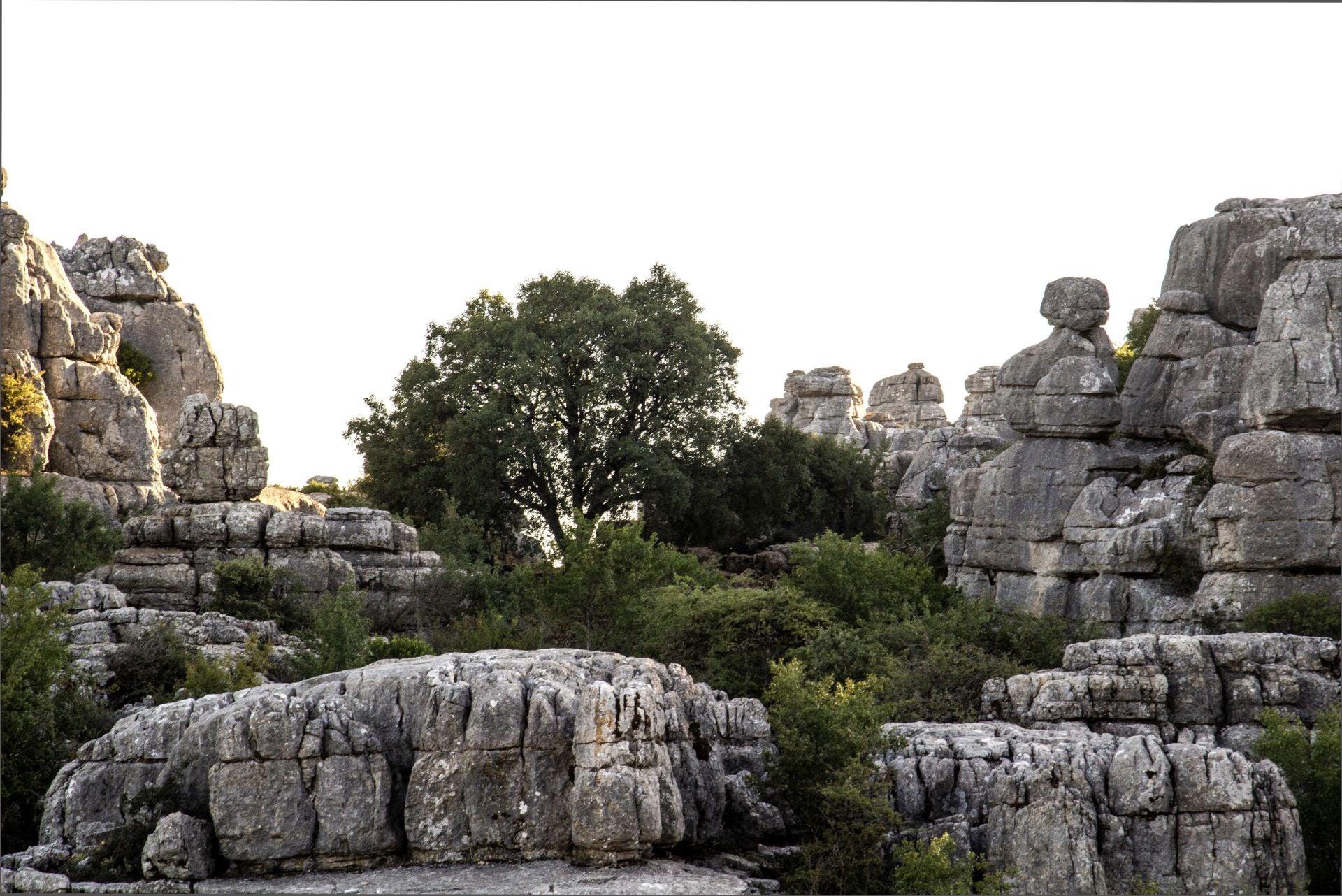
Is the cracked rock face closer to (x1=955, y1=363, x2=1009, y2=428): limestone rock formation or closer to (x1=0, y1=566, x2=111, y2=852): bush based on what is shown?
(x1=0, y1=566, x2=111, y2=852): bush

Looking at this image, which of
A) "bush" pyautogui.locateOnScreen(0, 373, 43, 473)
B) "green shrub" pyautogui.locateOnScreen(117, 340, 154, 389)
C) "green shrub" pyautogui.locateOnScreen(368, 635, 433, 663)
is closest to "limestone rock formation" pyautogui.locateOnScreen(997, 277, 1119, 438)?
"green shrub" pyautogui.locateOnScreen(368, 635, 433, 663)

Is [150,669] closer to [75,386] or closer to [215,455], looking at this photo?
[215,455]

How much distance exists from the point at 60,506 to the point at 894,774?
21639 mm

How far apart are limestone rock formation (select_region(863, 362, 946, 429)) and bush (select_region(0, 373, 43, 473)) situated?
165ft

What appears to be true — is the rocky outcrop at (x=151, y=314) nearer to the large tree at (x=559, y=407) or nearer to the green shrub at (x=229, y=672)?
the large tree at (x=559, y=407)

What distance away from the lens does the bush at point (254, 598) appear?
30.6 meters

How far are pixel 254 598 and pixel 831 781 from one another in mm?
15486

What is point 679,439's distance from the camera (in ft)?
153

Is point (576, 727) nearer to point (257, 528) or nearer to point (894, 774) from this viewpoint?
point (894, 774)

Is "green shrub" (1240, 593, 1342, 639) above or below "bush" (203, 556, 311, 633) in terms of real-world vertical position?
below

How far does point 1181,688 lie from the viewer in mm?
26000

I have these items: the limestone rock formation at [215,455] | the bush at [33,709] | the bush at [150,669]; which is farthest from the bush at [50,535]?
the bush at [33,709]

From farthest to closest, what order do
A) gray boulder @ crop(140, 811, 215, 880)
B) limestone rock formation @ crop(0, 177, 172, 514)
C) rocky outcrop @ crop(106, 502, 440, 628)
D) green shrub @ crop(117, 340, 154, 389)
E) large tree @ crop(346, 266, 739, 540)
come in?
green shrub @ crop(117, 340, 154, 389), large tree @ crop(346, 266, 739, 540), limestone rock formation @ crop(0, 177, 172, 514), rocky outcrop @ crop(106, 502, 440, 628), gray boulder @ crop(140, 811, 215, 880)

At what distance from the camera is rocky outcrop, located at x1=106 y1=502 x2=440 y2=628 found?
3177 centimetres
